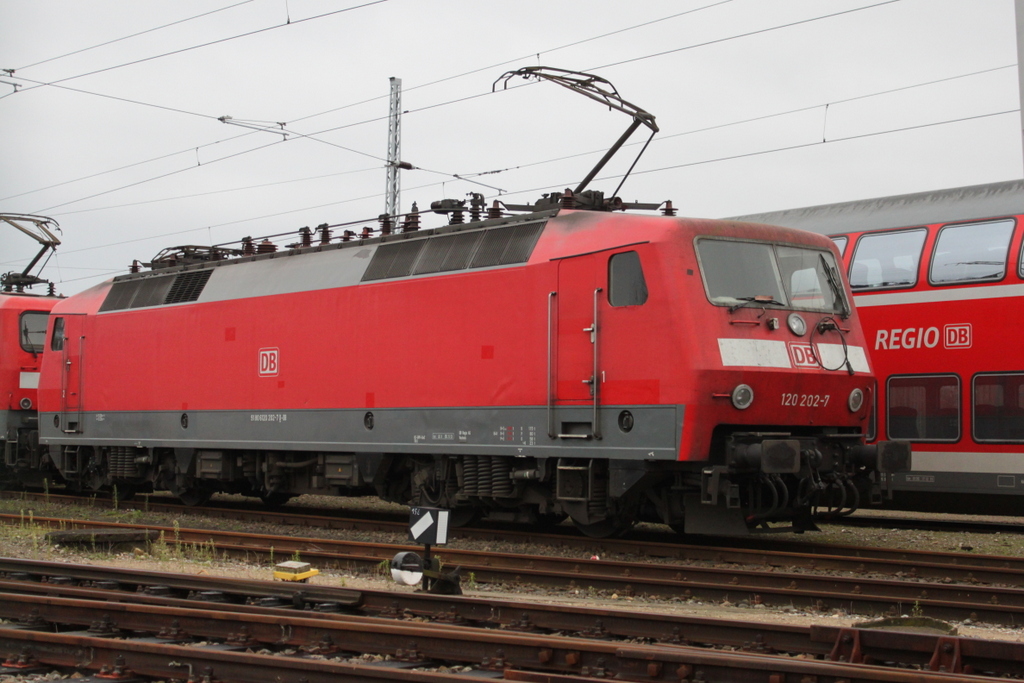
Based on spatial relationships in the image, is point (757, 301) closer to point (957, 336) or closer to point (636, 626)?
point (957, 336)

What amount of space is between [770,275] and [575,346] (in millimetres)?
2229

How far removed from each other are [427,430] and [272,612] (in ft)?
18.2

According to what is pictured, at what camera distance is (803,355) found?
11281mm

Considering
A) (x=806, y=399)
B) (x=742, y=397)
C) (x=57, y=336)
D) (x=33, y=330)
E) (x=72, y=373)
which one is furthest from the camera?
(x=33, y=330)

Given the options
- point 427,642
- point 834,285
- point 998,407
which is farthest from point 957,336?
point 427,642

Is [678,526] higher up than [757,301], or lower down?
lower down

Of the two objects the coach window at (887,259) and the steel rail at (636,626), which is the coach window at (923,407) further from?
the steel rail at (636,626)

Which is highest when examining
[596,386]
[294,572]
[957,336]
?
[957,336]

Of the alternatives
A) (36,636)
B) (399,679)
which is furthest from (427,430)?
(399,679)

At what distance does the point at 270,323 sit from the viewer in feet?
51.6

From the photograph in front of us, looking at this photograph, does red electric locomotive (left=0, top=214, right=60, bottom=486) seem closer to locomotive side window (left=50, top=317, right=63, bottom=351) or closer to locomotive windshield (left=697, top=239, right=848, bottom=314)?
locomotive side window (left=50, top=317, right=63, bottom=351)

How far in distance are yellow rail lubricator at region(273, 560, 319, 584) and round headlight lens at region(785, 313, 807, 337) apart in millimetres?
5452

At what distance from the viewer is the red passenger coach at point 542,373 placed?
10914mm

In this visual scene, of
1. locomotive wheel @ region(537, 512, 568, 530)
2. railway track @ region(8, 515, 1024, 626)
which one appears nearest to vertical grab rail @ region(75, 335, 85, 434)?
railway track @ region(8, 515, 1024, 626)
